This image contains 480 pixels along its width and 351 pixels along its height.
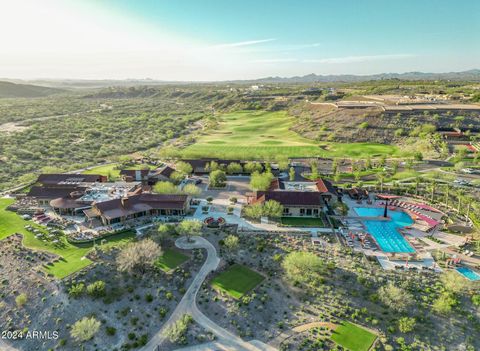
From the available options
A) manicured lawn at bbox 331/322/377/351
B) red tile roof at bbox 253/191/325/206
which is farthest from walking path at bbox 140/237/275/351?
red tile roof at bbox 253/191/325/206

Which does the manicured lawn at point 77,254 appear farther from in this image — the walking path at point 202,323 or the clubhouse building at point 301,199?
the clubhouse building at point 301,199

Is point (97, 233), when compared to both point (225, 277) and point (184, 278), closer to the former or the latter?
point (184, 278)

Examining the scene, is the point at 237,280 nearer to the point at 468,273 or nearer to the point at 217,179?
the point at 468,273

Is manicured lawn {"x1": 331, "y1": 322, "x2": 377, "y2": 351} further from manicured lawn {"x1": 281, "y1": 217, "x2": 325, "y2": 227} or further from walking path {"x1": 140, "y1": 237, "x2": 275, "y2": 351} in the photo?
manicured lawn {"x1": 281, "y1": 217, "x2": 325, "y2": 227}

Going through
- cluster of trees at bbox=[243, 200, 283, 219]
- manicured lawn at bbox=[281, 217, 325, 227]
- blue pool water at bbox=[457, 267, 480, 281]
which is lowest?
blue pool water at bbox=[457, 267, 480, 281]

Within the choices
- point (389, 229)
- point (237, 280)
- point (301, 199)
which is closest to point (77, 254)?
point (237, 280)

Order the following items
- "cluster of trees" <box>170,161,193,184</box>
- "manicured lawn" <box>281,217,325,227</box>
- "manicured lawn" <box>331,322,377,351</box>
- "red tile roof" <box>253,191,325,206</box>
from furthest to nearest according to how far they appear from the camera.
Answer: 1. "cluster of trees" <box>170,161,193,184</box>
2. "red tile roof" <box>253,191,325,206</box>
3. "manicured lawn" <box>281,217,325,227</box>
4. "manicured lawn" <box>331,322,377,351</box>
